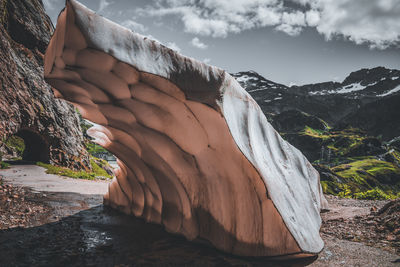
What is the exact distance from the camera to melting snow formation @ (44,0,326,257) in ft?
8.99

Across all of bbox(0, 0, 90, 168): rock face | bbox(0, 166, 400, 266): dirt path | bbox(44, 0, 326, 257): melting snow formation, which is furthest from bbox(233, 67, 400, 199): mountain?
bbox(0, 0, 90, 168): rock face

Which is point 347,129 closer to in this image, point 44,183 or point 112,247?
point 44,183

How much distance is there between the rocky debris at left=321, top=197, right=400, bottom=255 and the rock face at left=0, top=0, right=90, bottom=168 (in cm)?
1643

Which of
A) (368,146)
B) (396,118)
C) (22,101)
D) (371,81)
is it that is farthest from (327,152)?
(371,81)

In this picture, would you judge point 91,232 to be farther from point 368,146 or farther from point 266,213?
point 368,146

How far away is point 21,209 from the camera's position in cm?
580

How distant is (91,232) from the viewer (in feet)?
15.7

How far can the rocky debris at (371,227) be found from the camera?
4066 mm

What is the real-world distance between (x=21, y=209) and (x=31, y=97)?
13.6 m

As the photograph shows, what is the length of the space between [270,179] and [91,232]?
3.74m

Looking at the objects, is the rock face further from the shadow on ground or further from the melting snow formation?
the melting snow formation

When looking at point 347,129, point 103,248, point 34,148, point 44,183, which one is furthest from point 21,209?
point 347,129

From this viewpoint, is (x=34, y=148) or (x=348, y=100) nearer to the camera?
(x=34, y=148)

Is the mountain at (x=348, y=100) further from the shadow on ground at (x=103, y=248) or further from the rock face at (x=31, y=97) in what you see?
the shadow on ground at (x=103, y=248)
